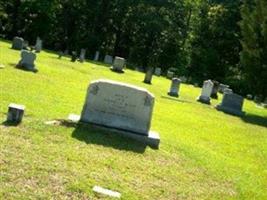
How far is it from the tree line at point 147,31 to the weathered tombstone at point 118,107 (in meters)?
35.3

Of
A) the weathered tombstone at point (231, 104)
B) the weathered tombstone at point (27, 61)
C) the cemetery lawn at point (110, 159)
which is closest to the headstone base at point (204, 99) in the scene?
the weathered tombstone at point (231, 104)

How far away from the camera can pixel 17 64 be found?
22609 mm

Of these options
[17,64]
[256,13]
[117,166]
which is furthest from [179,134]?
[256,13]

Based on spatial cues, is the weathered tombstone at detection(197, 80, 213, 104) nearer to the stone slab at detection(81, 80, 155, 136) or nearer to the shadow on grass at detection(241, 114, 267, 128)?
the shadow on grass at detection(241, 114, 267, 128)

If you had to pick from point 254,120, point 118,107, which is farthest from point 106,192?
point 254,120

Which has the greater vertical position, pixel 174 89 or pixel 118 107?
pixel 118 107

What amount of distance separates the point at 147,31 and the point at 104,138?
44292 millimetres

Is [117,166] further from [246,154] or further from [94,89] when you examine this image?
[246,154]

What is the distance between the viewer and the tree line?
4828 centimetres

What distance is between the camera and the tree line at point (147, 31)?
158 ft

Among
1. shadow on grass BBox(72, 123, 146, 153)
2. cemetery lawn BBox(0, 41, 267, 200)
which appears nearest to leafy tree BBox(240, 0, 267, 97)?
cemetery lawn BBox(0, 41, 267, 200)

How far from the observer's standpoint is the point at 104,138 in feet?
37.6

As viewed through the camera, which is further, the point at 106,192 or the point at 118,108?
the point at 118,108

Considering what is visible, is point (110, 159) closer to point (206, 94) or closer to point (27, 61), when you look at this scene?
→ point (27, 61)
